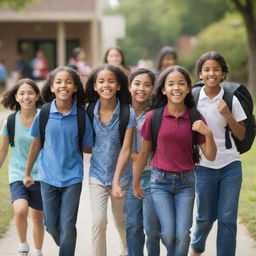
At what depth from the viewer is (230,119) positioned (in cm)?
568

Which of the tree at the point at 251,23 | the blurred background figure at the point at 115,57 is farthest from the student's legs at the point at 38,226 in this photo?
the tree at the point at 251,23

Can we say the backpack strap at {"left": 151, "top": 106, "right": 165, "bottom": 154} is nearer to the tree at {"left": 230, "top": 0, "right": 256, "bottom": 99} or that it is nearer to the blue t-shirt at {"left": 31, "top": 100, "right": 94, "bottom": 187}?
the blue t-shirt at {"left": 31, "top": 100, "right": 94, "bottom": 187}

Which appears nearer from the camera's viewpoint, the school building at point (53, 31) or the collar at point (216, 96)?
the collar at point (216, 96)

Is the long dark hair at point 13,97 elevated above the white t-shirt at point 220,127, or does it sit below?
above

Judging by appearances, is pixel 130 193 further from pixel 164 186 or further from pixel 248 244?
pixel 248 244

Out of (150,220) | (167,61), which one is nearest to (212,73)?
(150,220)

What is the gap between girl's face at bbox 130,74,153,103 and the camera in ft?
19.9

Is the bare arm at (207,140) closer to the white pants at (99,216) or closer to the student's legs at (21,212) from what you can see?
the white pants at (99,216)

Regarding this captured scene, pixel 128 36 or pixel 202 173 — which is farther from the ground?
pixel 128 36

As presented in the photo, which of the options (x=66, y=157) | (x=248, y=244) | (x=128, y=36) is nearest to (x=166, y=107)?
(x=66, y=157)

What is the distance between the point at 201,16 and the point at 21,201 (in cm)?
5198

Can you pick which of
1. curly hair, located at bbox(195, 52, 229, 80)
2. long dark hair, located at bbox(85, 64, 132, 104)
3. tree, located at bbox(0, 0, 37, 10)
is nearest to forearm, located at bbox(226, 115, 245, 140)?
curly hair, located at bbox(195, 52, 229, 80)

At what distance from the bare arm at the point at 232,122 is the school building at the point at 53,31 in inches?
1325

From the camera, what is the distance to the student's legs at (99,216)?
5.76 metres
